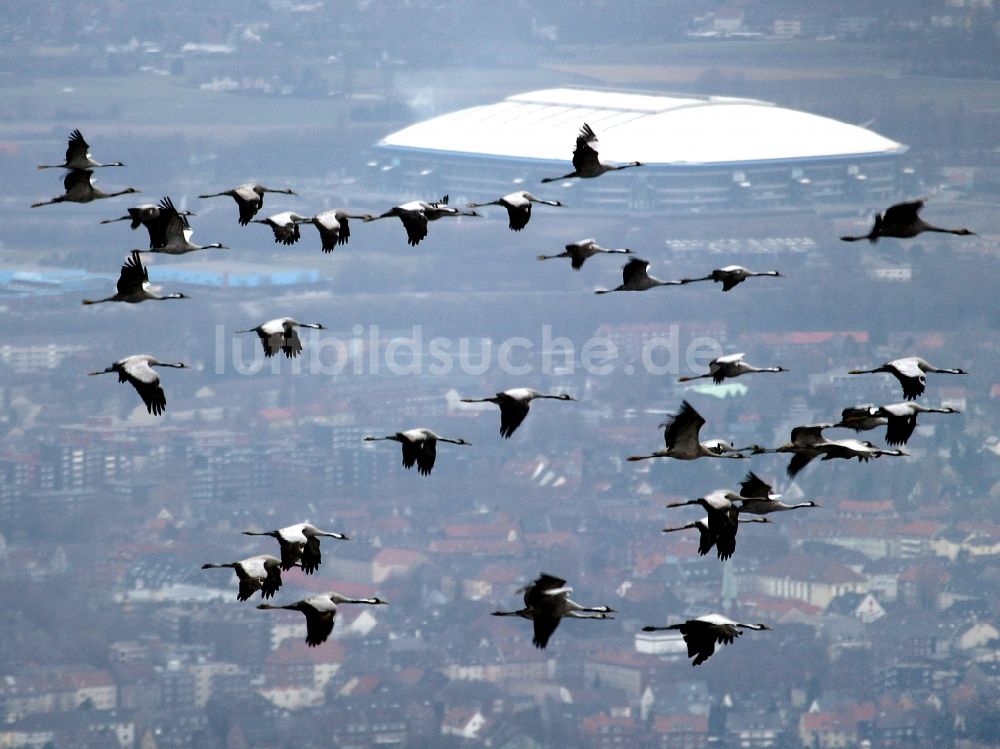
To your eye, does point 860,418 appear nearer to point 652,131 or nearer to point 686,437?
point 686,437

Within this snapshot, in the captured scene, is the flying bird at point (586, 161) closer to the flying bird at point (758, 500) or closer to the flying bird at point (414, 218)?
the flying bird at point (414, 218)

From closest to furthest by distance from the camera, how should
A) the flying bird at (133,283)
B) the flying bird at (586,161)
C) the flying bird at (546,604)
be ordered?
the flying bird at (546,604)
the flying bird at (133,283)
the flying bird at (586,161)

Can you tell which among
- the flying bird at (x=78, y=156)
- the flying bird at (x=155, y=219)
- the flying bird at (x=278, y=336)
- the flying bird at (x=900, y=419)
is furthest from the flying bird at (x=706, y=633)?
the flying bird at (x=78, y=156)

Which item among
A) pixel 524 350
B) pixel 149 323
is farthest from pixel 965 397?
pixel 149 323

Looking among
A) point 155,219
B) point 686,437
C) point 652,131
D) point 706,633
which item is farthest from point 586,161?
point 652,131

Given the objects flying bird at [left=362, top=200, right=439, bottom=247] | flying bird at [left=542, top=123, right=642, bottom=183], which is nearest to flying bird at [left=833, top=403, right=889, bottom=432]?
flying bird at [left=542, top=123, right=642, bottom=183]

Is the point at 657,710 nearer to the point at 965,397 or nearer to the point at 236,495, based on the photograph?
the point at 236,495

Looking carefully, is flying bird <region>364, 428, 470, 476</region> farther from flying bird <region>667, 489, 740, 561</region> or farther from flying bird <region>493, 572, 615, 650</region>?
flying bird <region>667, 489, 740, 561</region>
